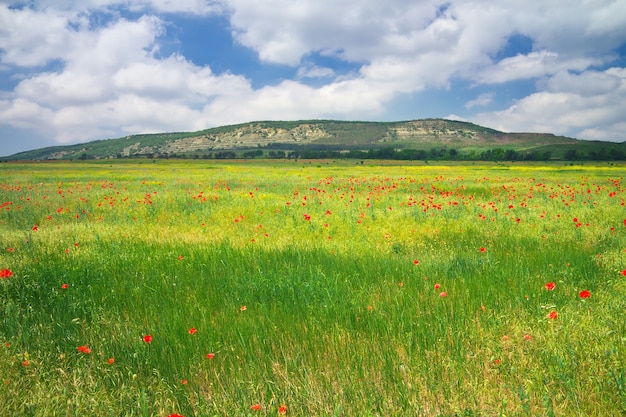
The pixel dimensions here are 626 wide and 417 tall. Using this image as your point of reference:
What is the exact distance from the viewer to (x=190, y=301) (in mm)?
4805

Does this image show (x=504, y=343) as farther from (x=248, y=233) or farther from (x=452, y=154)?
(x=452, y=154)

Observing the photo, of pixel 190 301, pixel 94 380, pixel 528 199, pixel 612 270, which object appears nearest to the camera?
pixel 94 380

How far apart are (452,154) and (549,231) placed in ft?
478

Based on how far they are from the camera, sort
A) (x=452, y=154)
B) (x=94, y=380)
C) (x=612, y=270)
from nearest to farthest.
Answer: (x=94, y=380)
(x=612, y=270)
(x=452, y=154)

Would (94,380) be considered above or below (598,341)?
below

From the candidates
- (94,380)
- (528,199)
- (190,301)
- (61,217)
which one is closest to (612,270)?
(190,301)

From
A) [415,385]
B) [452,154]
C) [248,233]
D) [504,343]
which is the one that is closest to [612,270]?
[504,343]

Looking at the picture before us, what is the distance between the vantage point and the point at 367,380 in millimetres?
2996

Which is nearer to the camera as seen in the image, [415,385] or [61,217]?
[415,385]

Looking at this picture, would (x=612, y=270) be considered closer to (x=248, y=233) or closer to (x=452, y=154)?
(x=248, y=233)

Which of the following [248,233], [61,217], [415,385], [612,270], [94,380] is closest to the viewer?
[415,385]

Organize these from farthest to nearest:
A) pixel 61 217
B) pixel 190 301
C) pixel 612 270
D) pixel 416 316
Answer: pixel 61 217, pixel 612 270, pixel 190 301, pixel 416 316

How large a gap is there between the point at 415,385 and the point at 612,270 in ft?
14.7

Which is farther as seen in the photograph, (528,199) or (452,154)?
(452,154)
